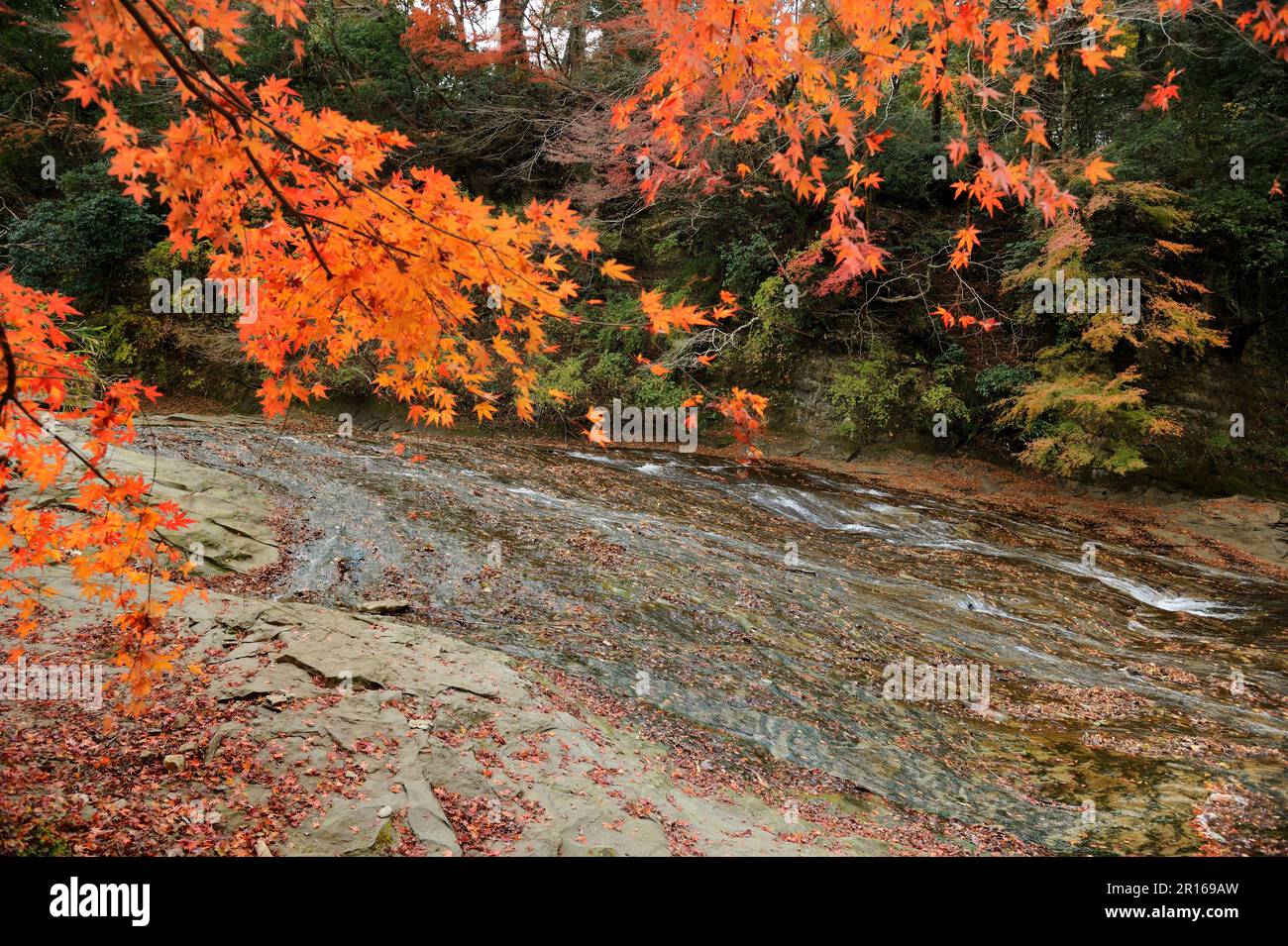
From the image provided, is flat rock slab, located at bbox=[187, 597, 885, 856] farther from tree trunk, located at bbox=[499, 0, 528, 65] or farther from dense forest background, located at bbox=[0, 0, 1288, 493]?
tree trunk, located at bbox=[499, 0, 528, 65]

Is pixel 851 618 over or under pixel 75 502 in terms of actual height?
under

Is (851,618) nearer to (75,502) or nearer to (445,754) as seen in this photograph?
(445,754)

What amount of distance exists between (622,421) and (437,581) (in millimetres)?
9981

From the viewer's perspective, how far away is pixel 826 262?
15695mm

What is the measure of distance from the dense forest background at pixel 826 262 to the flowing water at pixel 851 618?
3551 millimetres

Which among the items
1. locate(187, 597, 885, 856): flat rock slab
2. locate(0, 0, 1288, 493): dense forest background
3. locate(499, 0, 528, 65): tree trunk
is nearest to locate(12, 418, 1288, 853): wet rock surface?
locate(187, 597, 885, 856): flat rock slab

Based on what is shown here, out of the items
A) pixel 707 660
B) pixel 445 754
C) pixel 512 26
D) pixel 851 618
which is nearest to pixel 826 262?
pixel 512 26

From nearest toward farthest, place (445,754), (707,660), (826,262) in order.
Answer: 1. (445,754)
2. (707,660)
3. (826,262)

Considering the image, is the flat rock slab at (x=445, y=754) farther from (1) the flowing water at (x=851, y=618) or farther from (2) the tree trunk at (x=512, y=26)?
(2) the tree trunk at (x=512, y=26)

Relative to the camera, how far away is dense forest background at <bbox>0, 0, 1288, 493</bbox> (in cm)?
1290

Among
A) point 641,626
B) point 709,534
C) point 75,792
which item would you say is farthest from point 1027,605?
point 75,792

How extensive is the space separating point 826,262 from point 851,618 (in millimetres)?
10576
